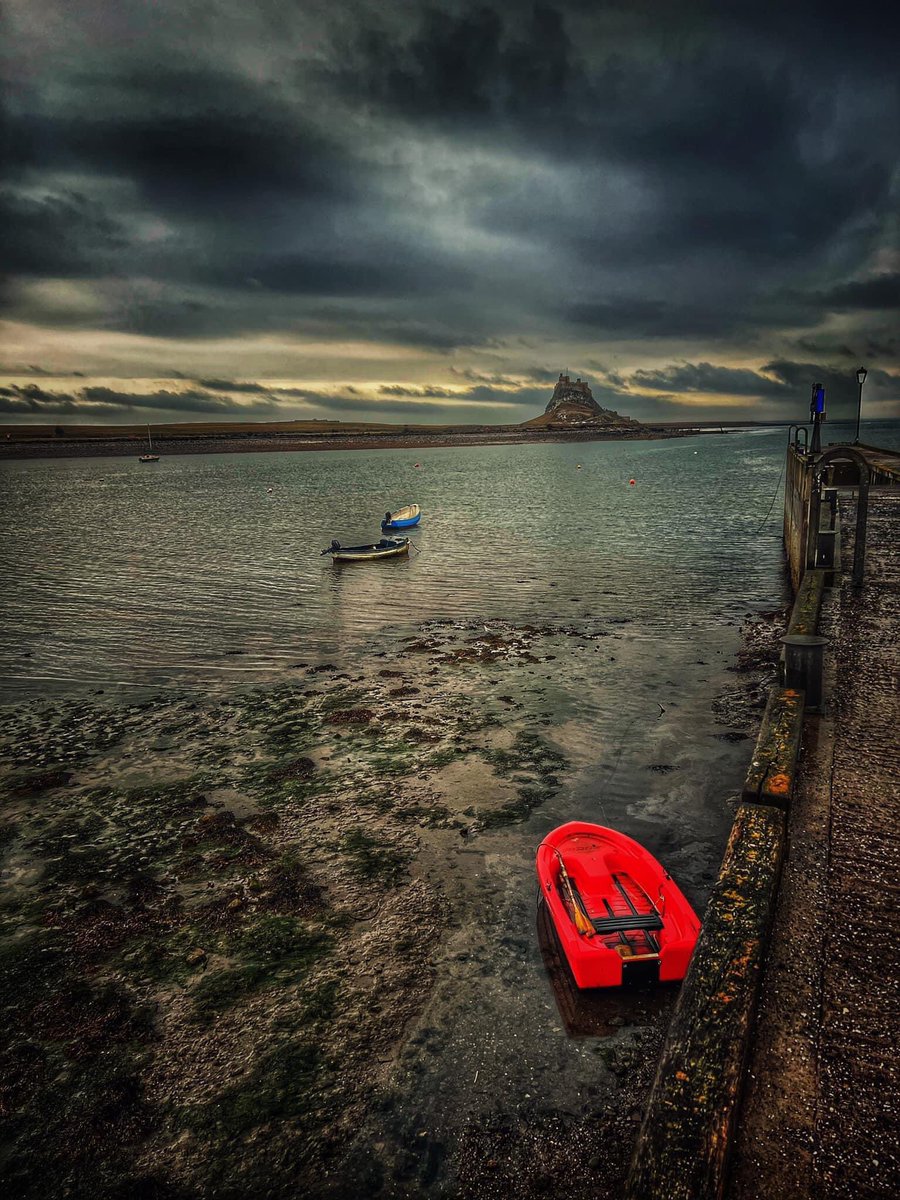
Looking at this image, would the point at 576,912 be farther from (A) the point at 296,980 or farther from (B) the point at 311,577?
(B) the point at 311,577

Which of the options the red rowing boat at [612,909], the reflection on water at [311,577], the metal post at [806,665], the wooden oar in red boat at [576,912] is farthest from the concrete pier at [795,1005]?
the reflection on water at [311,577]

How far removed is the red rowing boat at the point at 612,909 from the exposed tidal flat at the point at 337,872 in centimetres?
41

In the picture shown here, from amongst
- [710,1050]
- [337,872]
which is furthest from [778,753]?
[337,872]

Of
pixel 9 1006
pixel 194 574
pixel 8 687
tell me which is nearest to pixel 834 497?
pixel 9 1006

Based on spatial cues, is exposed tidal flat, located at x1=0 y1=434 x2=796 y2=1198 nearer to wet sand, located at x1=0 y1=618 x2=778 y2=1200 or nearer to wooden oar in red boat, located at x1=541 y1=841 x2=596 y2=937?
wet sand, located at x1=0 y1=618 x2=778 y2=1200

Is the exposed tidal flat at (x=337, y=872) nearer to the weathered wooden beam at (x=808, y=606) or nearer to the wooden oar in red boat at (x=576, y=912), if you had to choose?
the wooden oar in red boat at (x=576, y=912)

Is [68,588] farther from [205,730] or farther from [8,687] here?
[205,730]

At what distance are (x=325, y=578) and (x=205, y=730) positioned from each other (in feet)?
42.4

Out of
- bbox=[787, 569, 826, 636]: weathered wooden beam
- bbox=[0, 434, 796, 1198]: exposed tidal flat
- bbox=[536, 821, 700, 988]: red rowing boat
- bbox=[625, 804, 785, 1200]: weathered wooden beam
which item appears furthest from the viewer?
bbox=[787, 569, 826, 636]: weathered wooden beam

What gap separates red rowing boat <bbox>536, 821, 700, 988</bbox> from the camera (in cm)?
575

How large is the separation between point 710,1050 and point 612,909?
2.67 metres

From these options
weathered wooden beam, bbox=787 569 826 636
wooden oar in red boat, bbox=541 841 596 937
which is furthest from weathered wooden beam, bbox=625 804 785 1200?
weathered wooden beam, bbox=787 569 826 636

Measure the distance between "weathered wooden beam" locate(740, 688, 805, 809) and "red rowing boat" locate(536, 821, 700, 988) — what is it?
4.20 feet

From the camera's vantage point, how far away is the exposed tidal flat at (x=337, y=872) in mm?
4910
